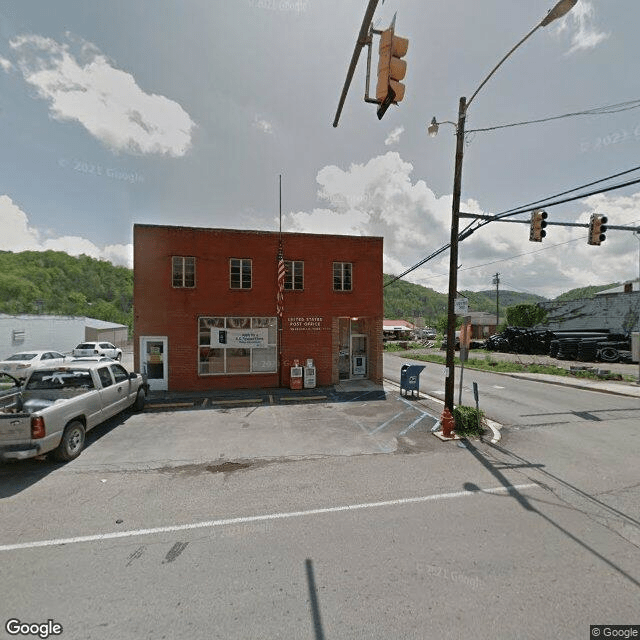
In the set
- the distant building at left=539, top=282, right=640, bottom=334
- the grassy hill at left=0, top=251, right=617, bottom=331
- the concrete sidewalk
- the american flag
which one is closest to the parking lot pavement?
the american flag

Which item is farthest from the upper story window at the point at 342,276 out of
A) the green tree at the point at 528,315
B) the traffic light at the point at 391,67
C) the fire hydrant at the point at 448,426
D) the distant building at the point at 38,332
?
the green tree at the point at 528,315

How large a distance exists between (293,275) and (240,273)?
2431mm

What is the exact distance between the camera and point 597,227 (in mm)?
11164

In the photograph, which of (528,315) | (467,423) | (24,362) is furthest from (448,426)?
(528,315)

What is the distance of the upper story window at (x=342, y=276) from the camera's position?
15.3 meters

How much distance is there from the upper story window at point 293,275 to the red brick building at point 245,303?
0.05 m

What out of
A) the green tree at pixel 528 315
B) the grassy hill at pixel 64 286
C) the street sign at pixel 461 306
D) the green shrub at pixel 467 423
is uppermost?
the grassy hill at pixel 64 286

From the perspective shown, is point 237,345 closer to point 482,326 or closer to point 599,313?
point 599,313

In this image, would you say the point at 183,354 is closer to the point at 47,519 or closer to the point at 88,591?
the point at 47,519

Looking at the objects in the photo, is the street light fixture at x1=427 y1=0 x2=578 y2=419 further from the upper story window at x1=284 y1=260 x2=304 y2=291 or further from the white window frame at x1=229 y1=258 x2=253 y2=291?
the white window frame at x1=229 y1=258 x2=253 y2=291

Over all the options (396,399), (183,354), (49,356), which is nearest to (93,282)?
(49,356)

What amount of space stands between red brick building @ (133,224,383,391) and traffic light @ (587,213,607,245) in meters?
8.09

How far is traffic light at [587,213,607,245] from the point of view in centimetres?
1114

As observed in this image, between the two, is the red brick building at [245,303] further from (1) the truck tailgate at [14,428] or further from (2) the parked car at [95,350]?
(2) the parked car at [95,350]
